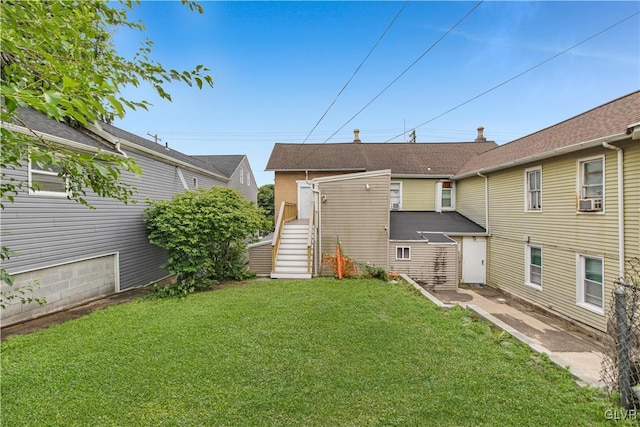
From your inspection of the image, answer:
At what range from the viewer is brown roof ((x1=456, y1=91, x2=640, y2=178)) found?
703 centimetres

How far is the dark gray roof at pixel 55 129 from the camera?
19.3 ft

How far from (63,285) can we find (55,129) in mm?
3702

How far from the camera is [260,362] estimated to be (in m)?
3.61

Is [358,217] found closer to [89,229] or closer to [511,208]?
[511,208]

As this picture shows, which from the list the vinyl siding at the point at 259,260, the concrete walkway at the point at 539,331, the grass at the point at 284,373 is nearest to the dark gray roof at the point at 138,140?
the vinyl siding at the point at 259,260

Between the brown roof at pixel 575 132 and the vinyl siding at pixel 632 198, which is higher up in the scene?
the brown roof at pixel 575 132

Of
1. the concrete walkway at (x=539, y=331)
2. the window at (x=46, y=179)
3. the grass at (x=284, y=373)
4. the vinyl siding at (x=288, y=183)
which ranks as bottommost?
the concrete walkway at (x=539, y=331)

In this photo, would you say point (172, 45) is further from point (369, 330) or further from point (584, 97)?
point (584, 97)

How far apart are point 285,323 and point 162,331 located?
2090 millimetres

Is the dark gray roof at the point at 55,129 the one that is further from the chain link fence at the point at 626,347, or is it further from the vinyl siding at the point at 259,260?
the chain link fence at the point at 626,347

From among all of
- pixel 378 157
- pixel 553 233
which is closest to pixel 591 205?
pixel 553 233

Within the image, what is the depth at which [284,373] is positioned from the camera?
11.0ft

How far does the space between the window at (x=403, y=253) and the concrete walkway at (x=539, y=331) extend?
5.65ft


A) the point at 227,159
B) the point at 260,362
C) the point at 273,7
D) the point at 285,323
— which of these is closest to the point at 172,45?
the point at 273,7
